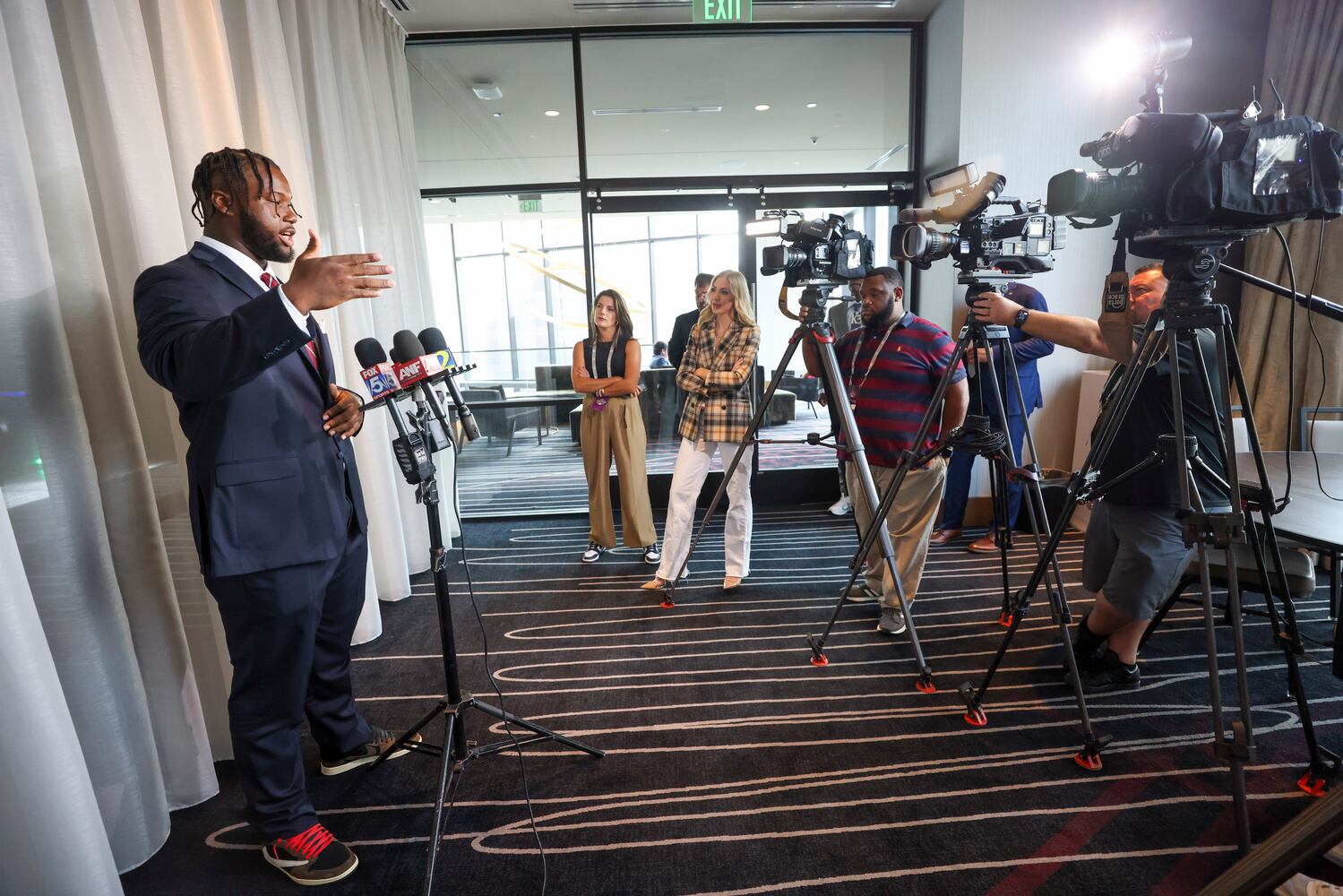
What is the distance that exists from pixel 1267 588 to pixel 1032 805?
0.81 metres

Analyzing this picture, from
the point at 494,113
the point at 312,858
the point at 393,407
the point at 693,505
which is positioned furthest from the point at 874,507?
the point at 494,113

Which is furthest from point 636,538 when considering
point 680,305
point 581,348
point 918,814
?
point 918,814

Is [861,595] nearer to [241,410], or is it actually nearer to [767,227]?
[767,227]

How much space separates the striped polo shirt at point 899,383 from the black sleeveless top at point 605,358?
136cm

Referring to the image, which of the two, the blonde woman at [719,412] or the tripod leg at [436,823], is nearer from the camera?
the tripod leg at [436,823]

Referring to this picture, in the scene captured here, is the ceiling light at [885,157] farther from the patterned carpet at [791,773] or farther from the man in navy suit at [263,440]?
the man in navy suit at [263,440]

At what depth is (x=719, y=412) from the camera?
10.1 ft

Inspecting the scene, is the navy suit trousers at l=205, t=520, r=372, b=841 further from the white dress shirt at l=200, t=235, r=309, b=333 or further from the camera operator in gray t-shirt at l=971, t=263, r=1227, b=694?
Result: the camera operator in gray t-shirt at l=971, t=263, r=1227, b=694

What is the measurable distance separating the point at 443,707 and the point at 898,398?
1.97m

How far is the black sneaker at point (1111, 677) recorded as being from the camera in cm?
226

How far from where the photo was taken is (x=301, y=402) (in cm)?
153

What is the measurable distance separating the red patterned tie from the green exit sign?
122 inches

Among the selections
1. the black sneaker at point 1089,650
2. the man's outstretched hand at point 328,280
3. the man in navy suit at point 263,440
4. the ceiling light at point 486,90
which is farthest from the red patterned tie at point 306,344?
Answer: the ceiling light at point 486,90

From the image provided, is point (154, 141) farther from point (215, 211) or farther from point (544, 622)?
point (544, 622)
